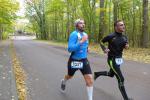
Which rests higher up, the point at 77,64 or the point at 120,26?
the point at 120,26

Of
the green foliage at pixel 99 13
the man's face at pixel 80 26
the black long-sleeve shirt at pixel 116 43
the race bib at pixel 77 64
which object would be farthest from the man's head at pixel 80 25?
the green foliage at pixel 99 13

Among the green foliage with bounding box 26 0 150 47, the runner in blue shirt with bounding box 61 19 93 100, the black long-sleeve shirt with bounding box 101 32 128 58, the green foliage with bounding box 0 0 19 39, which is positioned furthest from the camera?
the green foliage with bounding box 26 0 150 47

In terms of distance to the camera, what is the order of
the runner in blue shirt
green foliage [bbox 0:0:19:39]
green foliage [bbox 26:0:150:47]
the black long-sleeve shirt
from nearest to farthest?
the runner in blue shirt < the black long-sleeve shirt < green foliage [bbox 0:0:19:39] < green foliage [bbox 26:0:150:47]

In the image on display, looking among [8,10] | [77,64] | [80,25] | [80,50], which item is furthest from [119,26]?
[8,10]

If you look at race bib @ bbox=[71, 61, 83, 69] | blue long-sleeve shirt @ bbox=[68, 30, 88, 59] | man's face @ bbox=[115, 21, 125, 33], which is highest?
man's face @ bbox=[115, 21, 125, 33]

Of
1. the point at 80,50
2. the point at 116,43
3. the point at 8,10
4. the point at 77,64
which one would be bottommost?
the point at 77,64

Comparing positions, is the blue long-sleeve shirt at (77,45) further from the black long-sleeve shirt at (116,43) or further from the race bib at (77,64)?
the black long-sleeve shirt at (116,43)

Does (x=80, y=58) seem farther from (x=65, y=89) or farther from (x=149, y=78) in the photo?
(x=149, y=78)

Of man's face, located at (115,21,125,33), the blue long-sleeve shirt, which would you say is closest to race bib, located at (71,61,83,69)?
the blue long-sleeve shirt

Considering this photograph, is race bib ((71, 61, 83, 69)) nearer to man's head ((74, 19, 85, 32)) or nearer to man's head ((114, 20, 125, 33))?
man's head ((74, 19, 85, 32))

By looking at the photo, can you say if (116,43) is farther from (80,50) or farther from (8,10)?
(8,10)

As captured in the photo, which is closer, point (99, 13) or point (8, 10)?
point (8, 10)

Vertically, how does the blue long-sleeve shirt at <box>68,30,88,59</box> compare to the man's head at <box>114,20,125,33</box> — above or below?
below

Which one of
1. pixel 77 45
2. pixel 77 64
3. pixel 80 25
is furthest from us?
pixel 77 64
